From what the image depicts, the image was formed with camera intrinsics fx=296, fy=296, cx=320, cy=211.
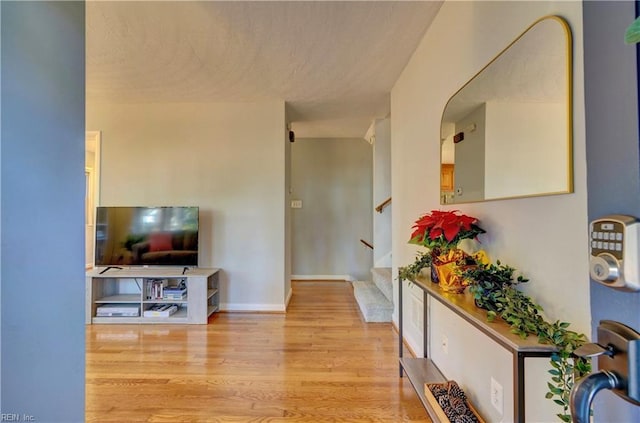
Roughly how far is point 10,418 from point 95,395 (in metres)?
1.23

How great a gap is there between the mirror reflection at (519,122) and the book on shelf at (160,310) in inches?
117

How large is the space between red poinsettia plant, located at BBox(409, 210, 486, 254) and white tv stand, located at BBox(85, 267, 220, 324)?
7.91 feet

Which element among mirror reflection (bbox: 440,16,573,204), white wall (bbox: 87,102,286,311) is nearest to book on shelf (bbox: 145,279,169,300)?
white wall (bbox: 87,102,286,311)

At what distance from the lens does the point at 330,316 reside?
3.27 metres

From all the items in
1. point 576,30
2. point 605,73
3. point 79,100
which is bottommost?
point 605,73

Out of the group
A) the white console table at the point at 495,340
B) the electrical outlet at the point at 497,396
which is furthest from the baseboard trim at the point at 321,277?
the electrical outlet at the point at 497,396

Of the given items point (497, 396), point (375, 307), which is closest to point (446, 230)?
point (497, 396)

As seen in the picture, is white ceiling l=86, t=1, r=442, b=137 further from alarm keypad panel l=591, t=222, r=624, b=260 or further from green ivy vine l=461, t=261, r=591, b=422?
alarm keypad panel l=591, t=222, r=624, b=260

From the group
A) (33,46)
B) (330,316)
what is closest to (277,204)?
(330,316)

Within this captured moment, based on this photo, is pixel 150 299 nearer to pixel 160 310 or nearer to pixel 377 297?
pixel 160 310

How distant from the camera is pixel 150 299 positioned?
316 centimetres

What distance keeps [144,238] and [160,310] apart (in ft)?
2.56

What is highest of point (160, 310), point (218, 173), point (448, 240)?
point (218, 173)

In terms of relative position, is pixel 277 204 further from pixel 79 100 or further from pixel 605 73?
pixel 605 73
